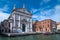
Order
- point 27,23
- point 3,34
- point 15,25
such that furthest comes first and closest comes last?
point 27,23, point 15,25, point 3,34

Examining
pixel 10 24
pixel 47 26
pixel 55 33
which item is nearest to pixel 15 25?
pixel 10 24

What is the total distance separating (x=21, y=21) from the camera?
5.94 meters

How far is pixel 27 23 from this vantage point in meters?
6.09

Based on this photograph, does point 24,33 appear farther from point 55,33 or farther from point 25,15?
point 55,33

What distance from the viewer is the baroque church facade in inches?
219

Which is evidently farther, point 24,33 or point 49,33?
point 49,33

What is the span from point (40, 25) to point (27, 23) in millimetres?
629

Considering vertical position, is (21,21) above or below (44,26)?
above

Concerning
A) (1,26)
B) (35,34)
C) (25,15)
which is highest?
(25,15)

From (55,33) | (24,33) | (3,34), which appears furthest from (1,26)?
(55,33)

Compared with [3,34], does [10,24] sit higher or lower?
higher

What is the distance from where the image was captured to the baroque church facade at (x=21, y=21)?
18.2 ft

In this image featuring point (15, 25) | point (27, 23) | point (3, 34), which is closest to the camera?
point (3, 34)

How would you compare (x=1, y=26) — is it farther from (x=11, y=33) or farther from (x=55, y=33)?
(x=55, y=33)
